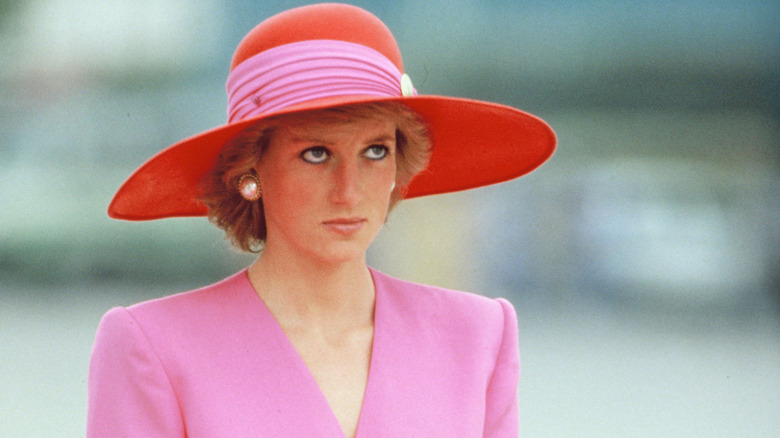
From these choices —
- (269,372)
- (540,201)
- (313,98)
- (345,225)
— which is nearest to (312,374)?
(269,372)

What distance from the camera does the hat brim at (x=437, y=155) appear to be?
1084 mm

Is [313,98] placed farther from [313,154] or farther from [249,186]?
[249,186]

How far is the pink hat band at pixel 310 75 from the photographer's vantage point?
1009mm

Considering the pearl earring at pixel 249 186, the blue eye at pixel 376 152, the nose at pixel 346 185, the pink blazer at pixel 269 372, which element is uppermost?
the blue eye at pixel 376 152

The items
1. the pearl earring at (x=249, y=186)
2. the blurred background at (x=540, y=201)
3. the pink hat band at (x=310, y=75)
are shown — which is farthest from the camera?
the blurred background at (x=540, y=201)

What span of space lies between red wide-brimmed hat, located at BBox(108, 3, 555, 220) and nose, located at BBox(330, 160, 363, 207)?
10 centimetres

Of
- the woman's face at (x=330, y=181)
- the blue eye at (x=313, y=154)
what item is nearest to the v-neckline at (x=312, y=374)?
the woman's face at (x=330, y=181)

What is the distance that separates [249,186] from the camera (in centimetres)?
115

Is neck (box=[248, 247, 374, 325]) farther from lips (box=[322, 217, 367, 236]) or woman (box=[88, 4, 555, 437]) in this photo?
lips (box=[322, 217, 367, 236])

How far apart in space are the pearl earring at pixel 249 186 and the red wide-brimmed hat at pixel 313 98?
5 centimetres

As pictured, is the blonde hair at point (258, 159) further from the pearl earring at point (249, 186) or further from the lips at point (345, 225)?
the lips at point (345, 225)

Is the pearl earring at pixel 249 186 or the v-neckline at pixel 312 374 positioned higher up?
the pearl earring at pixel 249 186

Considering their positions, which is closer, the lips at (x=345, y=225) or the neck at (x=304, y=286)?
the lips at (x=345, y=225)

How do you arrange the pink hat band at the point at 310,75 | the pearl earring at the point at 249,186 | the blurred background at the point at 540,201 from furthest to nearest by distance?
the blurred background at the point at 540,201, the pearl earring at the point at 249,186, the pink hat band at the point at 310,75
